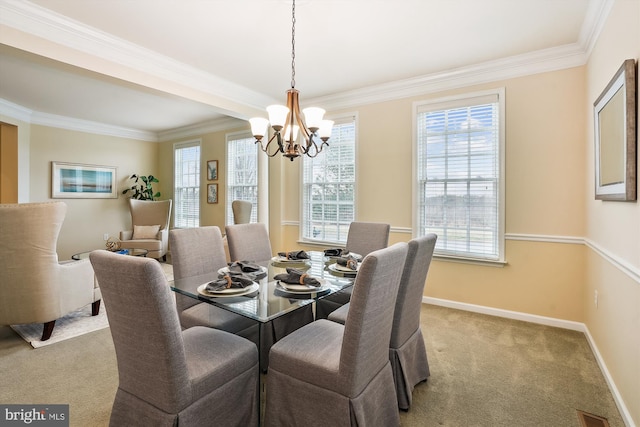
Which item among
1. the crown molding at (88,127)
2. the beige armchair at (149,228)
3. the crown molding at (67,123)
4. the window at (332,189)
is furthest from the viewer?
the beige armchair at (149,228)

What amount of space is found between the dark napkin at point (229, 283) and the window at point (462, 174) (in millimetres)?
2506

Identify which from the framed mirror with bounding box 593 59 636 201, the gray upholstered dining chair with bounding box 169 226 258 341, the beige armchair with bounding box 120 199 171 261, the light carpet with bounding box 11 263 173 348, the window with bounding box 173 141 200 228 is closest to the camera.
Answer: the framed mirror with bounding box 593 59 636 201

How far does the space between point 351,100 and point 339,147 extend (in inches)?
25.3

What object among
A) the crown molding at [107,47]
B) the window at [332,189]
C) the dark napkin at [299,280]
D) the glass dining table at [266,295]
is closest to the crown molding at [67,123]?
the crown molding at [107,47]

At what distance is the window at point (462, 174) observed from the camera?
3.40 m

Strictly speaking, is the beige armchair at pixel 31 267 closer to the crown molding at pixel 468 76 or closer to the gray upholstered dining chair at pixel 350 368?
the gray upholstered dining chair at pixel 350 368

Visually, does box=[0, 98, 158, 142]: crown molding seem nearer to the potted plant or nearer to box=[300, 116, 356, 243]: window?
the potted plant

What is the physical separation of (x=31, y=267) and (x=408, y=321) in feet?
9.75

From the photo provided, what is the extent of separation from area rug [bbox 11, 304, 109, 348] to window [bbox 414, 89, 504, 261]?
3576mm

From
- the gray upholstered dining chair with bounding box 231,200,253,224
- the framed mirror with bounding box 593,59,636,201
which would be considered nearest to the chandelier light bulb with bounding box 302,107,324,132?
the framed mirror with bounding box 593,59,636,201

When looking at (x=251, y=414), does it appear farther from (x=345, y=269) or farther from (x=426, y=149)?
(x=426, y=149)

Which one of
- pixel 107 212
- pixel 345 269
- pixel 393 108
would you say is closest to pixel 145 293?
pixel 345 269

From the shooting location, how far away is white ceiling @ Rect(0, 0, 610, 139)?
96.2 inches

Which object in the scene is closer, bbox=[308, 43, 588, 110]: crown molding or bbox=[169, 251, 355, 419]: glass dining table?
bbox=[169, 251, 355, 419]: glass dining table
